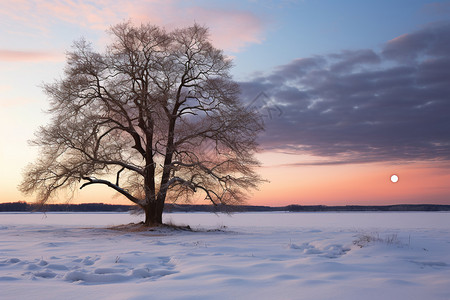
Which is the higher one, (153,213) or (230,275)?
(153,213)

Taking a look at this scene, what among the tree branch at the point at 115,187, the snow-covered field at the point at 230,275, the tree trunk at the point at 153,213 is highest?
the tree branch at the point at 115,187

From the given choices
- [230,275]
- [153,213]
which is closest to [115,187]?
[153,213]

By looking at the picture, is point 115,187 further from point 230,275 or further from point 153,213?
point 230,275

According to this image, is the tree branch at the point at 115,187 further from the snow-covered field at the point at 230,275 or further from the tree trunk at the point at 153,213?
the snow-covered field at the point at 230,275

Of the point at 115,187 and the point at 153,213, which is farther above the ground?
the point at 115,187

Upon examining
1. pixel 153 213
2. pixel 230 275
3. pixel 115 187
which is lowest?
pixel 230 275

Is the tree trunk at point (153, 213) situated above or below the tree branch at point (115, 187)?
below

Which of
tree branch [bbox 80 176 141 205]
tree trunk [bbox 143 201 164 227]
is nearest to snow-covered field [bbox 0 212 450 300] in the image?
tree branch [bbox 80 176 141 205]

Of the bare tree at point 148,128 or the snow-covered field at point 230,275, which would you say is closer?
the snow-covered field at point 230,275

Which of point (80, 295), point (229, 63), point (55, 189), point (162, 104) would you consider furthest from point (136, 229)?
point (80, 295)

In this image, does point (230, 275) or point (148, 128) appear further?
point (148, 128)

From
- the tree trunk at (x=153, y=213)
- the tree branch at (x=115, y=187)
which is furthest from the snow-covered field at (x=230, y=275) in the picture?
the tree trunk at (x=153, y=213)

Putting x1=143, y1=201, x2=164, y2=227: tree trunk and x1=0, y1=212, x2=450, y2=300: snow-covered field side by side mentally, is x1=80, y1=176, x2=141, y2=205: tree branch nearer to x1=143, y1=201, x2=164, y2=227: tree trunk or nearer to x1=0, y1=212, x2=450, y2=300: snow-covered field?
x1=143, y1=201, x2=164, y2=227: tree trunk

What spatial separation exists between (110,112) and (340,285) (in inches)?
A: 713
